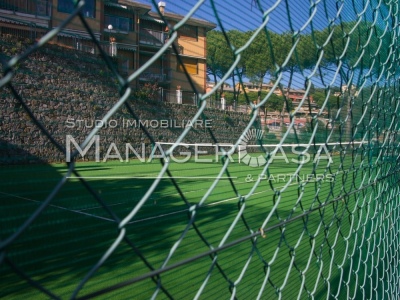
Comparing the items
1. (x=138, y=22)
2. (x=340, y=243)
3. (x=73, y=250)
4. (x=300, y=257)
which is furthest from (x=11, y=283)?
(x=340, y=243)

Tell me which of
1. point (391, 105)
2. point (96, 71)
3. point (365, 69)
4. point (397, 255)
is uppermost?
point (96, 71)

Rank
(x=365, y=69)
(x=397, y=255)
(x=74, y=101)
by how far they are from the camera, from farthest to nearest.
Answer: (x=74, y=101) < (x=397, y=255) < (x=365, y=69)

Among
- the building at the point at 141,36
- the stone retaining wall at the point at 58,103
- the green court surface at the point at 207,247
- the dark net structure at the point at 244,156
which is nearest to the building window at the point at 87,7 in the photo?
the building at the point at 141,36

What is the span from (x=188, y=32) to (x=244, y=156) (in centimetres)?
166

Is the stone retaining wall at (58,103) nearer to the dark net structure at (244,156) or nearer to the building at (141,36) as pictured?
the dark net structure at (244,156)

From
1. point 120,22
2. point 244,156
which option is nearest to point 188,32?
point 120,22

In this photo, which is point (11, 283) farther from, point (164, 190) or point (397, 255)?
point (164, 190)

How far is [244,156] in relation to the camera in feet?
8.95

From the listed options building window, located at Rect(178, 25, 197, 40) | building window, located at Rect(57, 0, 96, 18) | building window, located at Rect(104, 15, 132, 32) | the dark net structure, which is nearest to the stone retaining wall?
the dark net structure

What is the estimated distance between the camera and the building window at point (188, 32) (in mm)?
1110

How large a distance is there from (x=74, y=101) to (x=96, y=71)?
0.54m

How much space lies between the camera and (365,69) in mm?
1508

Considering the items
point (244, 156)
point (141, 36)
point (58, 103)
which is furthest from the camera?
point (58, 103)

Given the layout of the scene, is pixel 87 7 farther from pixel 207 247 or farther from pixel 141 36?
pixel 207 247
